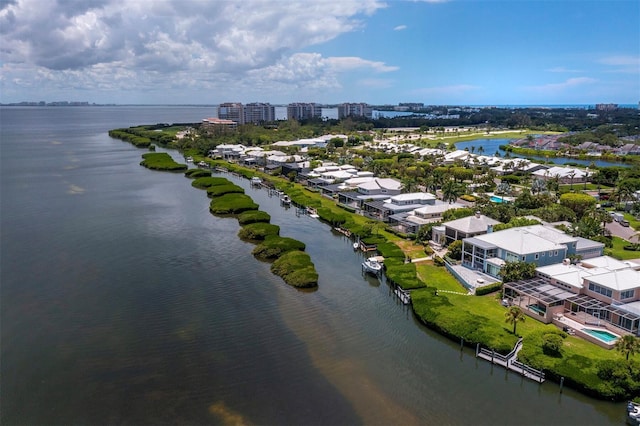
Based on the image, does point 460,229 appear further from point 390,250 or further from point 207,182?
point 207,182

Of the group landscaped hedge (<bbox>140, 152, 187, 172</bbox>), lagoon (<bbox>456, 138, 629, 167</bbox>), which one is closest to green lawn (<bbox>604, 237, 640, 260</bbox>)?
lagoon (<bbox>456, 138, 629, 167</bbox>)

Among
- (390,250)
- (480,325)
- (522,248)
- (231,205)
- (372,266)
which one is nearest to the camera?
(480,325)

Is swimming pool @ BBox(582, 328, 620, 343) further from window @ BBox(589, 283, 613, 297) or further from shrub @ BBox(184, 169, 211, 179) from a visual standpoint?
shrub @ BBox(184, 169, 211, 179)

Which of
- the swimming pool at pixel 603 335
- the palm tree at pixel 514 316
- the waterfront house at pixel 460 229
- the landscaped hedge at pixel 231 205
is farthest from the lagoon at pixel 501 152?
the palm tree at pixel 514 316

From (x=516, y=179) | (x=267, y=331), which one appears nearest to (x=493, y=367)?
(x=267, y=331)

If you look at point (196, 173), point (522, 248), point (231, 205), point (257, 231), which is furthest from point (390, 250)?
point (196, 173)

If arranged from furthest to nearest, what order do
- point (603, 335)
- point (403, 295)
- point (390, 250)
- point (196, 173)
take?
point (196, 173)
point (390, 250)
point (403, 295)
point (603, 335)
